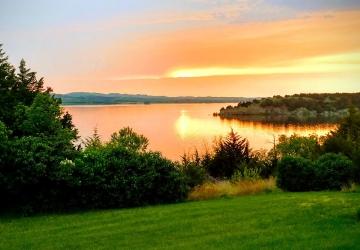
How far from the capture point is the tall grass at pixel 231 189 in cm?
1530

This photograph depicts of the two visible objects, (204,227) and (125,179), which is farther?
(125,179)

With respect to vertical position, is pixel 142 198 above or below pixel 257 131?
above

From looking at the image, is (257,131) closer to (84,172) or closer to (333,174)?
(333,174)

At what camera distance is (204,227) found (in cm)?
1044

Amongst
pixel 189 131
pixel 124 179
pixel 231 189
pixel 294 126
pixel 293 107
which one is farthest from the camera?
pixel 293 107

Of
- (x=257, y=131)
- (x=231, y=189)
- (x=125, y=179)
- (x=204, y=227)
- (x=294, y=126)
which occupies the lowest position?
(x=257, y=131)

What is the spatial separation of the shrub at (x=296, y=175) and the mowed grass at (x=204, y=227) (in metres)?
3.32

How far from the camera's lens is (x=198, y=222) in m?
10.9

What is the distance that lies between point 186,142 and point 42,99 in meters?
32.2

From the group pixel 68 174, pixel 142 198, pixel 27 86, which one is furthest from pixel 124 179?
pixel 27 86

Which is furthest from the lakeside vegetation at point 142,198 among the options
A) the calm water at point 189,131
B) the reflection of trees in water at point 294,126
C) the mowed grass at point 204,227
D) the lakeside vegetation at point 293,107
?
the lakeside vegetation at point 293,107

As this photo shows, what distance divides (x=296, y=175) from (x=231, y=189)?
2406 millimetres

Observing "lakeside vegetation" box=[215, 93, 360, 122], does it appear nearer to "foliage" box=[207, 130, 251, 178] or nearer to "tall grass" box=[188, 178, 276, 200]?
"foliage" box=[207, 130, 251, 178]

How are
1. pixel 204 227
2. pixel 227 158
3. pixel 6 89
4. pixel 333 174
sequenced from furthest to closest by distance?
pixel 227 158, pixel 6 89, pixel 333 174, pixel 204 227
